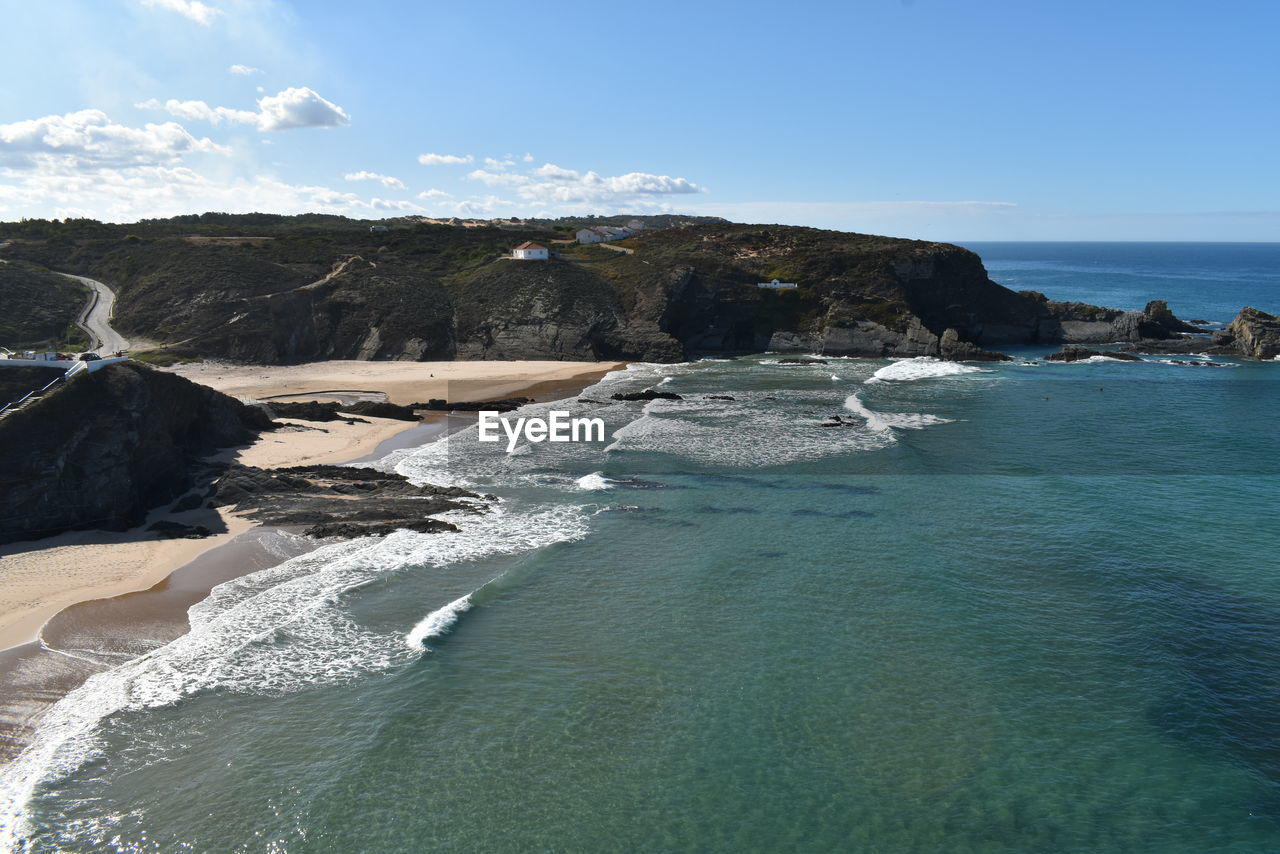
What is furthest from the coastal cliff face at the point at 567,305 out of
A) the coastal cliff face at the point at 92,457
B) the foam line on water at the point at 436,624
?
the foam line on water at the point at 436,624

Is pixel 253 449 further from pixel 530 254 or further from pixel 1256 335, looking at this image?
pixel 1256 335

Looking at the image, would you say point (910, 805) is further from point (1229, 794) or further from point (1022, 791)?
point (1229, 794)

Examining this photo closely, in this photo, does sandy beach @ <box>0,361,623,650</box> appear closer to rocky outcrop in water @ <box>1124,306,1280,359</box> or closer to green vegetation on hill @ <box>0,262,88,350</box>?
green vegetation on hill @ <box>0,262,88,350</box>

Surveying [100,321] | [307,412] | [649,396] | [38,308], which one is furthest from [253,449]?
[100,321]

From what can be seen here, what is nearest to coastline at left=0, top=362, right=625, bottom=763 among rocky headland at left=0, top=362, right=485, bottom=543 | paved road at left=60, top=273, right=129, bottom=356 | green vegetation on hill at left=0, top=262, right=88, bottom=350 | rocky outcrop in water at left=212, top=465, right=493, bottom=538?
rocky headland at left=0, top=362, right=485, bottom=543

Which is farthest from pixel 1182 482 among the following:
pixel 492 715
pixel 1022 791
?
pixel 492 715
